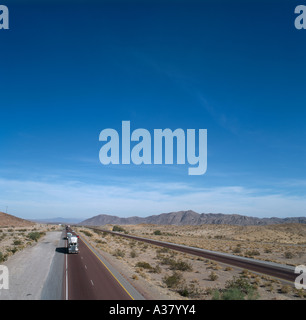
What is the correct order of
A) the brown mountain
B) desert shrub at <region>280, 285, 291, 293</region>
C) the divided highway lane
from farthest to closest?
1. the brown mountain
2. desert shrub at <region>280, 285, 291, 293</region>
3. the divided highway lane

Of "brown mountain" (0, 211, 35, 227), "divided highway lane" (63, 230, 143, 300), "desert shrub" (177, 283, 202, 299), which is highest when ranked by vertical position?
"divided highway lane" (63, 230, 143, 300)

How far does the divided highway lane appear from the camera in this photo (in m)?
18.1

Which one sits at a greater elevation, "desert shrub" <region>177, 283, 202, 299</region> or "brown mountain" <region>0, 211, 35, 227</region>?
"desert shrub" <region>177, 283, 202, 299</region>

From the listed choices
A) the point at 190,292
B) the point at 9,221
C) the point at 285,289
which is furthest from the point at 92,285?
the point at 9,221

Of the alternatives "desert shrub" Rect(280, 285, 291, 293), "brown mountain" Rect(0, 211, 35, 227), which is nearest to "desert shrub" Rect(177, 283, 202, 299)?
"desert shrub" Rect(280, 285, 291, 293)

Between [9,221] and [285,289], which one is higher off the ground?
[285,289]

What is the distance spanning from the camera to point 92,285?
68.4 ft

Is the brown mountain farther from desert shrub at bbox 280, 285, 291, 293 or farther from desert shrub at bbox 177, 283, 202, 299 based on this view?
desert shrub at bbox 280, 285, 291, 293

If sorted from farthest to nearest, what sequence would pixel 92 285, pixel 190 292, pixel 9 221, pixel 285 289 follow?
pixel 9 221 < pixel 285 289 < pixel 190 292 < pixel 92 285

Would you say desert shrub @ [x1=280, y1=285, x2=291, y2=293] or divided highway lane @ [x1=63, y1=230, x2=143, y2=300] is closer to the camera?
divided highway lane @ [x1=63, y1=230, x2=143, y2=300]

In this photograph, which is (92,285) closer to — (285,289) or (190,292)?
(190,292)

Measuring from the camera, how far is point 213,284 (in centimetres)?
2478

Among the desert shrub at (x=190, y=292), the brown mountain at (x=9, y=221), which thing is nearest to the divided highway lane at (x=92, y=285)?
the desert shrub at (x=190, y=292)

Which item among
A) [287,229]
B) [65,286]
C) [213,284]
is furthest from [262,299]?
[287,229]
